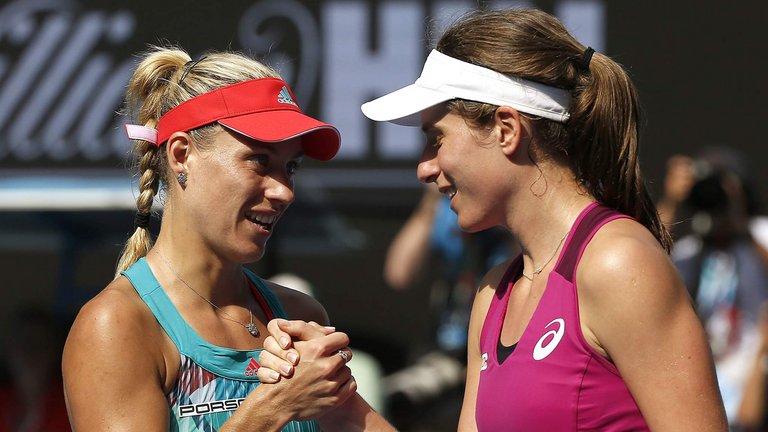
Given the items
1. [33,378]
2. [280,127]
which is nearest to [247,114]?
[280,127]

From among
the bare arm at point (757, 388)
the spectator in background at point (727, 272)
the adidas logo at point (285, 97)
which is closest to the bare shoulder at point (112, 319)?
the adidas logo at point (285, 97)

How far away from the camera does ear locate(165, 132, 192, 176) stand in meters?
2.15

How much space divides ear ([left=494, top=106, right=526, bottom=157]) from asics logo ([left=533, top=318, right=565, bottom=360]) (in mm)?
349

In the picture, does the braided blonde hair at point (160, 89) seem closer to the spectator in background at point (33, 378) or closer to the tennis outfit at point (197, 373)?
the tennis outfit at point (197, 373)

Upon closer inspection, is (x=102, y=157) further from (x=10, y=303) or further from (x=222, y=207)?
(x=222, y=207)

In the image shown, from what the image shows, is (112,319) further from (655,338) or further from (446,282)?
(446,282)

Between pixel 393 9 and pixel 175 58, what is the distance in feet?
16.7

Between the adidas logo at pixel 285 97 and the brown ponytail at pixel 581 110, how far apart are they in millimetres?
326

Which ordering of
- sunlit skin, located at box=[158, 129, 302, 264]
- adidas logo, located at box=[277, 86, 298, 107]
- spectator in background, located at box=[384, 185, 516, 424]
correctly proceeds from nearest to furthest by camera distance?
sunlit skin, located at box=[158, 129, 302, 264] → adidas logo, located at box=[277, 86, 298, 107] → spectator in background, located at box=[384, 185, 516, 424]

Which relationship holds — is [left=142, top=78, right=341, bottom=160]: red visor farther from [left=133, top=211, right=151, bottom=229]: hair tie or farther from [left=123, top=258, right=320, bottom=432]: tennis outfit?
[left=123, top=258, right=320, bottom=432]: tennis outfit

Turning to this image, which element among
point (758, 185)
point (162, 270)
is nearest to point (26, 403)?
point (162, 270)

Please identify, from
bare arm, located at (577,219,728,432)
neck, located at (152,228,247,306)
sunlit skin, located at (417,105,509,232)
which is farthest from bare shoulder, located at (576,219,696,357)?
neck, located at (152,228,247,306)

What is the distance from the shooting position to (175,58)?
228cm

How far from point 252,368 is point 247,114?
48 centimetres
